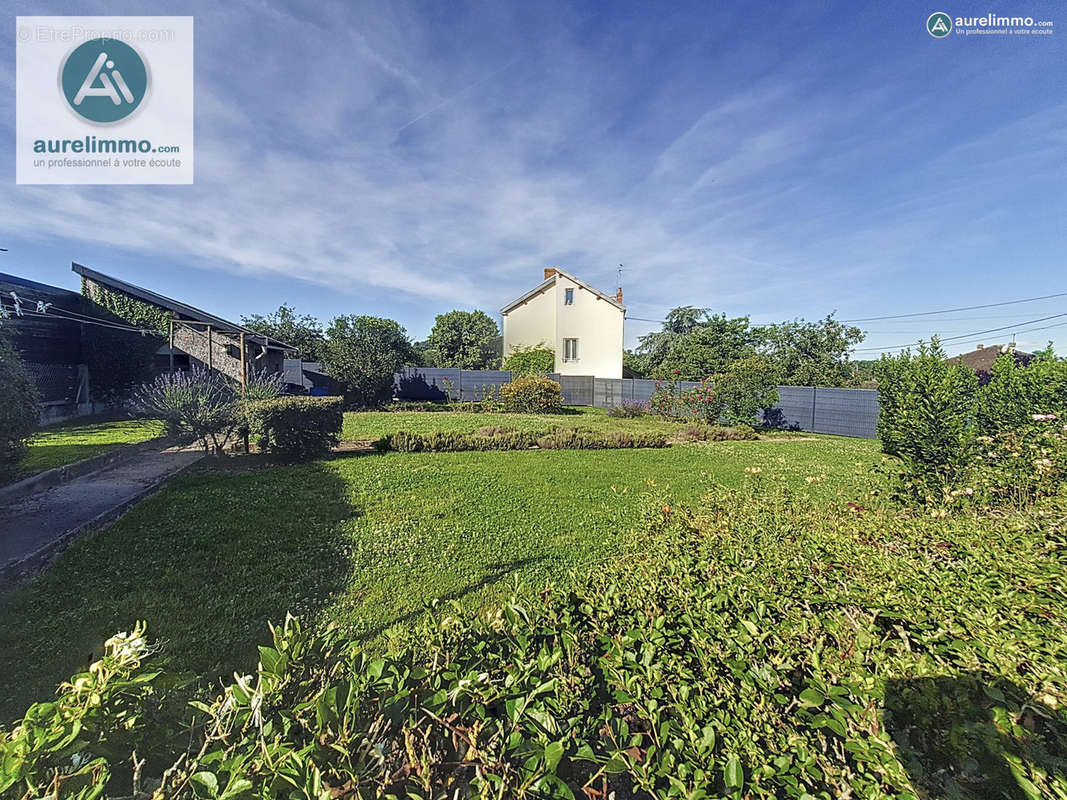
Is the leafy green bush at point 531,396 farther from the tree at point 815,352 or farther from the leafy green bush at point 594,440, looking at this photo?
the tree at point 815,352

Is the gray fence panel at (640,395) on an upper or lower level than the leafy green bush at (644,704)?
upper

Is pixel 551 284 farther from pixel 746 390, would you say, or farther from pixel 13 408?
pixel 13 408

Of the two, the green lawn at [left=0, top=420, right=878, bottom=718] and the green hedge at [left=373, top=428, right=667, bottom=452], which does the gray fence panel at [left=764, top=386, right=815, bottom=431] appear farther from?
the green lawn at [left=0, top=420, right=878, bottom=718]

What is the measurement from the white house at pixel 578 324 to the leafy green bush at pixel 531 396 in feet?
23.4

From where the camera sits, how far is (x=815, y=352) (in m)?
27.1

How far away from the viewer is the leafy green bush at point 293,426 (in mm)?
7430

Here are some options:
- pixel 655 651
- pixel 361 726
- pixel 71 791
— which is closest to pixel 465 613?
pixel 361 726

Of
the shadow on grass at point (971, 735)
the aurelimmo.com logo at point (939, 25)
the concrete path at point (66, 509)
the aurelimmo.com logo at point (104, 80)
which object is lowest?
the concrete path at point (66, 509)

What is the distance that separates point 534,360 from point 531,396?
21.0 ft

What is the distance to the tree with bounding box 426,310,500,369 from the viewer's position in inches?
1164

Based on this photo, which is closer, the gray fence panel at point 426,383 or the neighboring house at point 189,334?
the neighboring house at point 189,334

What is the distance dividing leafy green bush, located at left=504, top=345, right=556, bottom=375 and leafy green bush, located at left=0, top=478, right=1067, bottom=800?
838 inches

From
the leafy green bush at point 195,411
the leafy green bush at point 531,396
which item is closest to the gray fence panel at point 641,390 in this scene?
the leafy green bush at point 531,396

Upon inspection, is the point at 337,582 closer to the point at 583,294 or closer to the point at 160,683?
the point at 160,683
